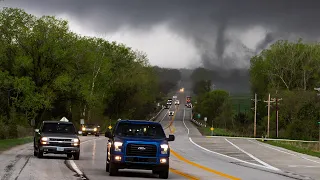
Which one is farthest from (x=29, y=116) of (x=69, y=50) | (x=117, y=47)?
(x=117, y=47)

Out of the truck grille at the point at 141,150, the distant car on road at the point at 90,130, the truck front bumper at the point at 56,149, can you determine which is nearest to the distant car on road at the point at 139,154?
the truck grille at the point at 141,150

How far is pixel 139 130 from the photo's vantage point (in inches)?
791

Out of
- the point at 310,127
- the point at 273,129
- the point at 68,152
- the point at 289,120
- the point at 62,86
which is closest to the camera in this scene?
the point at 68,152

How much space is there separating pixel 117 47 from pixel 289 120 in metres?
37.9

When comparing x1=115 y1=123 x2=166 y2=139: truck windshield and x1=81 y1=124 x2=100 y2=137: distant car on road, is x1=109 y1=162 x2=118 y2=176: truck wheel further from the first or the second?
x1=81 y1=124 x2=100 y2=137: distant car on road

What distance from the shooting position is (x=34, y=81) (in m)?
A: 72.8

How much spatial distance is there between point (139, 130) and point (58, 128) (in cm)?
985

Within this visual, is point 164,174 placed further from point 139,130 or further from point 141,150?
point 139,130

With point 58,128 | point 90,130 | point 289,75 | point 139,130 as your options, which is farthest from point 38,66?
point 289,75

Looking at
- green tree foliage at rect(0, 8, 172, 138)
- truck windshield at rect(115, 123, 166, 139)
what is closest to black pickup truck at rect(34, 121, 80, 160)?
truck windshield at rect(115, 123, 166, 139)

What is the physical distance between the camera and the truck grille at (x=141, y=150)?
1872 centimetres

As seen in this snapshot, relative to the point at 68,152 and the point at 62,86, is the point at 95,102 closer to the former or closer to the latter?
the point at 62,86

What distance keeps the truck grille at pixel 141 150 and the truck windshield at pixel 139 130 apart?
958 mm

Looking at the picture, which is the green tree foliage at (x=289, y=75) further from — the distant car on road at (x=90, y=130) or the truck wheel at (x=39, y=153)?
the truck wheel at (x=39, y=153)
